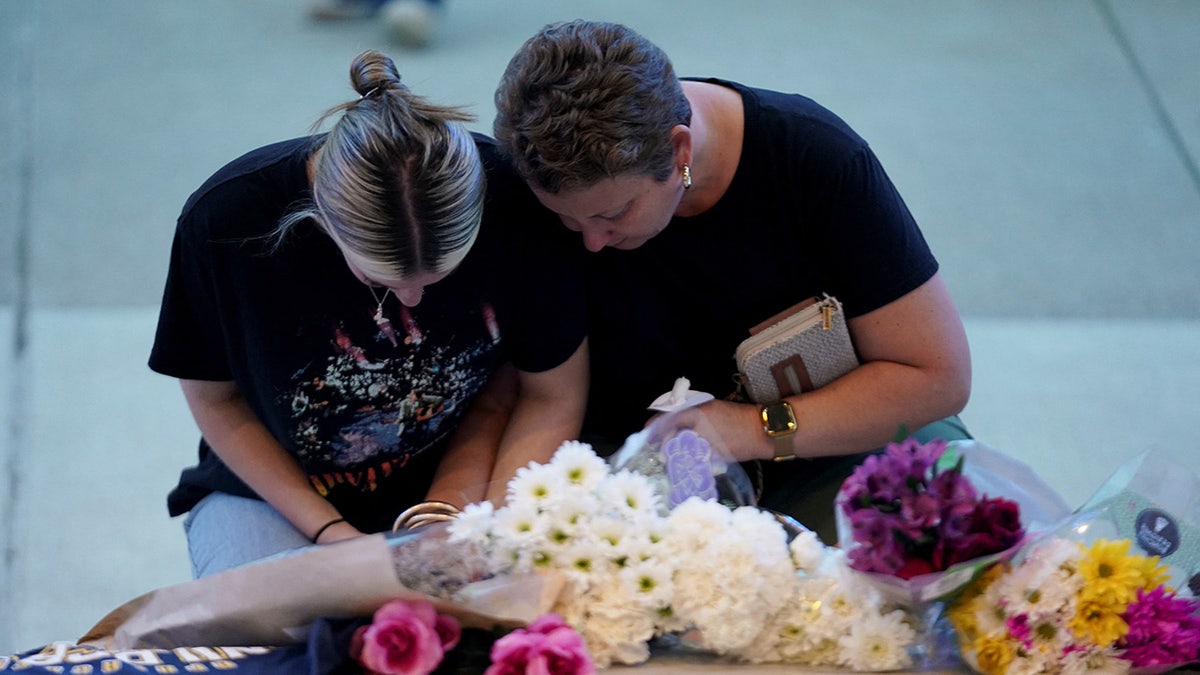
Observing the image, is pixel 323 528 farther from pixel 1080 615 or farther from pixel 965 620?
pixel 1080 615

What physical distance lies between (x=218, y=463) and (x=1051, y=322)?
249 centimetres

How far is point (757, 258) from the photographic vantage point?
1.80 metres

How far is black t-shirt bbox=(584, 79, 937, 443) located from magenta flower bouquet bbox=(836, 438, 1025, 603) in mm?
506

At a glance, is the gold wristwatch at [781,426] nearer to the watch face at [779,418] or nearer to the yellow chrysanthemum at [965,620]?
the watch face at [779,418]

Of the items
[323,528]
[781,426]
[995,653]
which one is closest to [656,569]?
[995,653]

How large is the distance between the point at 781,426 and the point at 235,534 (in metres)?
0.82

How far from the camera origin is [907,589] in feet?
4.25

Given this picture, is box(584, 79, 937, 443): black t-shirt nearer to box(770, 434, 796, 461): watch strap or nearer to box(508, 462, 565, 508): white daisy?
box(770, 434, 796, 461): watch strap

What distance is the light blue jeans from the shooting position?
183 centimetres

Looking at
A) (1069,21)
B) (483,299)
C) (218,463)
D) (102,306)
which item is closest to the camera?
(483,299)

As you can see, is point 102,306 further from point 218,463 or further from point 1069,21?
point 1069,21

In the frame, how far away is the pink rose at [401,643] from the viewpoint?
1.26 m

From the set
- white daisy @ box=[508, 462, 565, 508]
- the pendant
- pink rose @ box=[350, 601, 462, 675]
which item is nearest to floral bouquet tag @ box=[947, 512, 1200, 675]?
white daisy @ box=[508, 462, 565, 508]

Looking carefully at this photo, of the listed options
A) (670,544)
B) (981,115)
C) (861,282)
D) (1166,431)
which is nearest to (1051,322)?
(1166,431)
